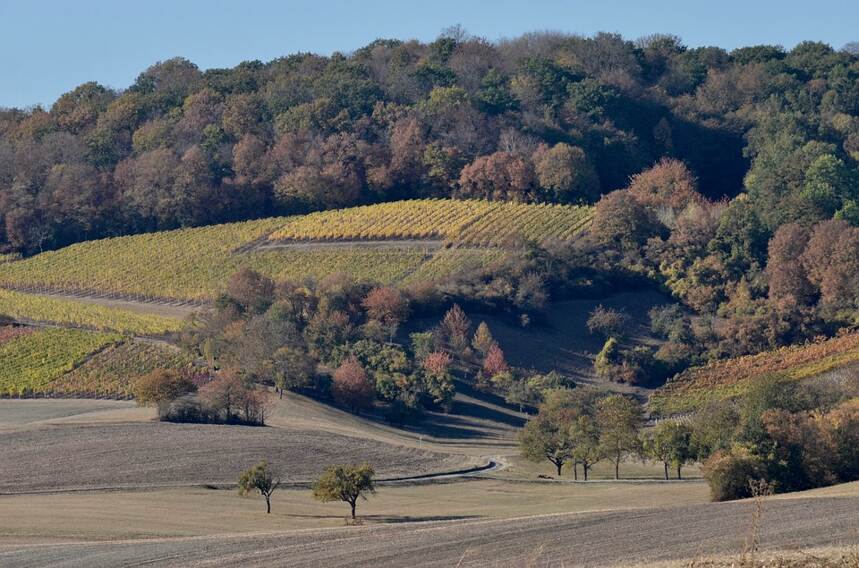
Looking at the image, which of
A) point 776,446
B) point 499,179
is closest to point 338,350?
point 499,179

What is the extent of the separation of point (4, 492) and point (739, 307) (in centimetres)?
5447

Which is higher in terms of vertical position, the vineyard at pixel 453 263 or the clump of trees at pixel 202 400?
the vineyard at pixel 453 263

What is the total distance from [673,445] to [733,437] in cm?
670

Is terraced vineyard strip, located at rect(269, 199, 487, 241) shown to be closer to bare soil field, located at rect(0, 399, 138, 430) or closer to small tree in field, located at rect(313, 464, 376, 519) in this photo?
bare soil field, located at rect(0, 399, 138, 430)

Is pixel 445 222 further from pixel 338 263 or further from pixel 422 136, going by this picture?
pixel 422 136

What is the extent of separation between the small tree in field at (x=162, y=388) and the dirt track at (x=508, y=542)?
30.0 meters

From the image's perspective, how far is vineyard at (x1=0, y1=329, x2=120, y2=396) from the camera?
83.5 m

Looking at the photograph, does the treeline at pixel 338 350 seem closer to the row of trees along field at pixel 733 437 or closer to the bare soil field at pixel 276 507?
the row of trees along field at pixel 733 437

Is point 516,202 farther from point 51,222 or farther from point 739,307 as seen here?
point 51,222

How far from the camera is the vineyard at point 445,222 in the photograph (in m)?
106

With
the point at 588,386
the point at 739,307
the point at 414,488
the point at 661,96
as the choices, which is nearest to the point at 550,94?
the point at 661,96

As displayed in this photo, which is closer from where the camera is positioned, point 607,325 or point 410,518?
point 410,518

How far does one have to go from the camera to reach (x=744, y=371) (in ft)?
290

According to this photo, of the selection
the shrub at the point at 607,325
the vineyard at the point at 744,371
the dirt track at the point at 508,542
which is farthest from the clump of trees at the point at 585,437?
the dirt track at the point at 508,542
